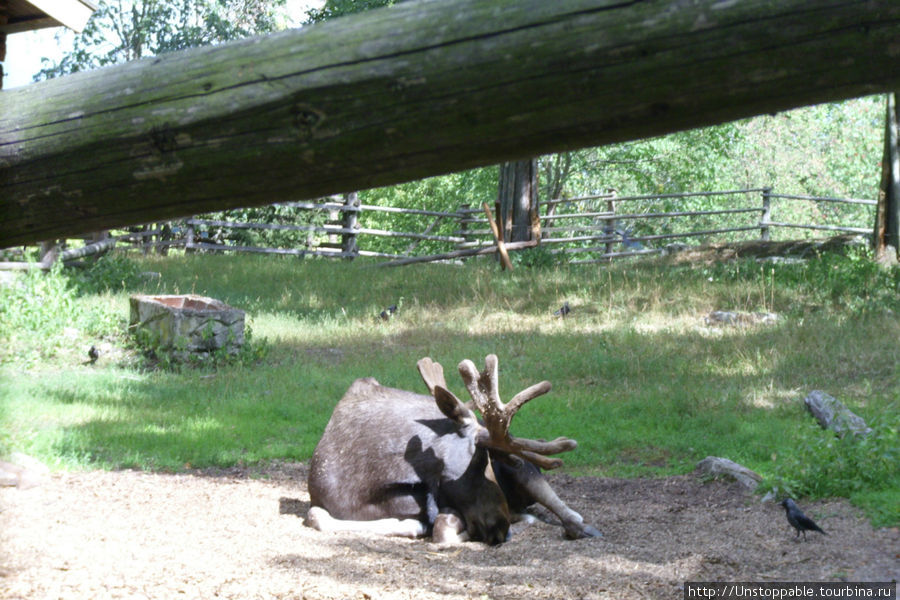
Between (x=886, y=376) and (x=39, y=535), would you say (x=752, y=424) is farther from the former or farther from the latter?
(x=39, y=535)

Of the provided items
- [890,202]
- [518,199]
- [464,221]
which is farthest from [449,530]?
[464,221]

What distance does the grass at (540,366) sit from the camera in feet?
22.6

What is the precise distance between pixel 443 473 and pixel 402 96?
3994mm

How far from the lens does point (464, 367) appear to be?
17.6ft

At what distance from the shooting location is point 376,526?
521 centimetres

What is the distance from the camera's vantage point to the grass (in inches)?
271

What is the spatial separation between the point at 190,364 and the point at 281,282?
250 inches

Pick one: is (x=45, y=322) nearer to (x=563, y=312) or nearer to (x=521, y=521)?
(x=563, y=312)

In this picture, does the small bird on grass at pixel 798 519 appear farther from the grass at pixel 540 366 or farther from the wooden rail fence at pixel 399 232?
the wooden rail fence at pixel 399 232

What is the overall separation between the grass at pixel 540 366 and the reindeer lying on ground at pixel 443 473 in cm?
155

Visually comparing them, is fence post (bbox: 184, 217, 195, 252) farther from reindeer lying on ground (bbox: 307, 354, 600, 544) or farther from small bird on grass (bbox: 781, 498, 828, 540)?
small bird on grass (bbox: 781, 498, 828, 540)

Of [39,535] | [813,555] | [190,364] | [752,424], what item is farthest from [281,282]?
[813,555]

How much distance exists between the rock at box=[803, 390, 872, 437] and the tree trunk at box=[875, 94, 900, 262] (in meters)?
9.06

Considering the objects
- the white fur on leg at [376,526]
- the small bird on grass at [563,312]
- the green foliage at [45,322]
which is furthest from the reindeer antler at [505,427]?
the small bird on grass at [563,312]
